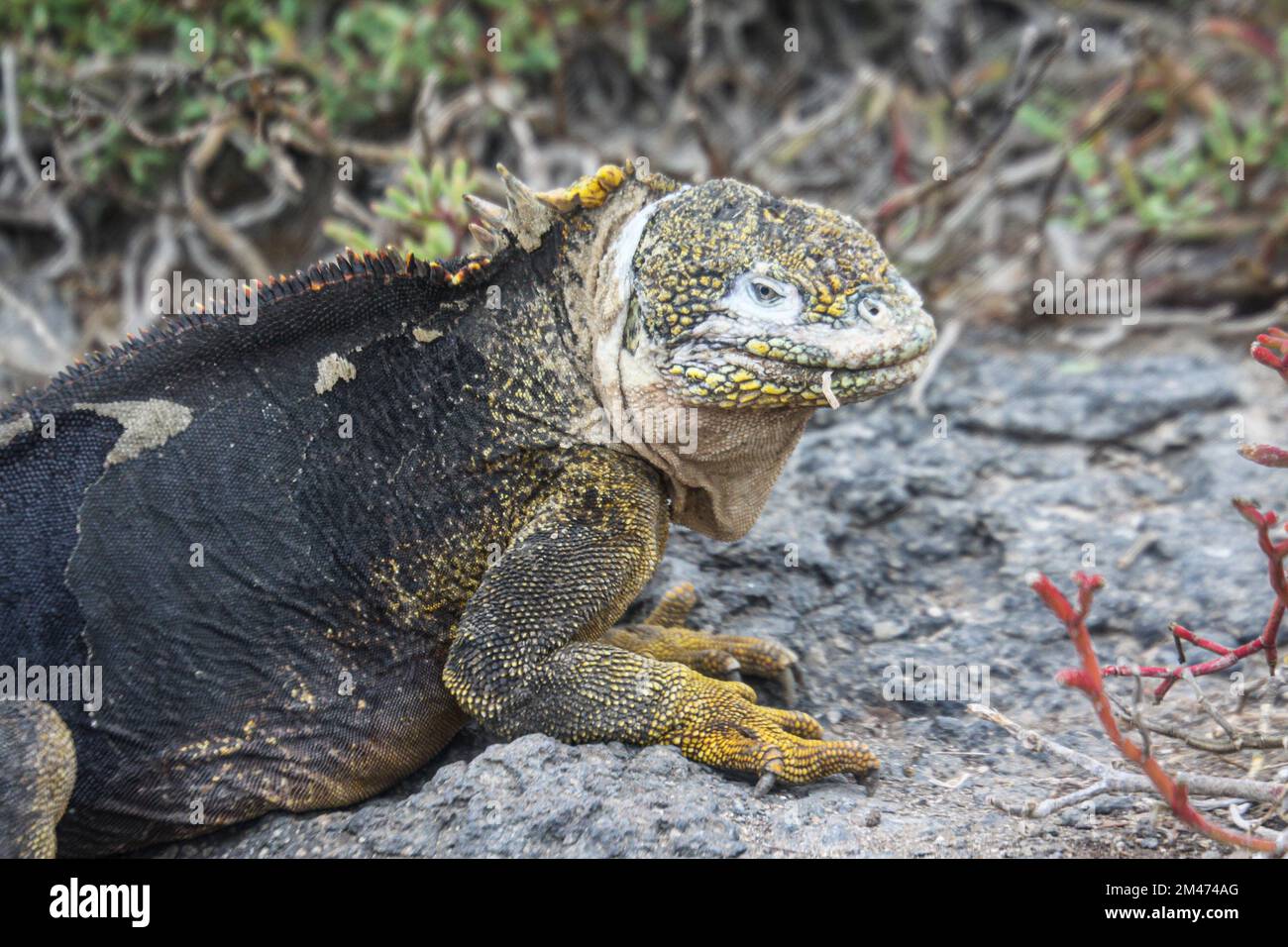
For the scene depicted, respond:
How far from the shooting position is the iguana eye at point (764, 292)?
3.51 metres

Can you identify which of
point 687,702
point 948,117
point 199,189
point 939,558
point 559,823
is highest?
→ point 948,117

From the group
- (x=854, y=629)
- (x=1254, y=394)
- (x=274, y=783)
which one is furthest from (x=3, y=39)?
(x=1254, y=394)

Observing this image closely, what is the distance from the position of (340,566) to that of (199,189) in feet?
13.7

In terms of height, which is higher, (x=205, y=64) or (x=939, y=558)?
(x=205, y=64)

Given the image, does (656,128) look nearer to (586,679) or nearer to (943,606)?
(943,606)

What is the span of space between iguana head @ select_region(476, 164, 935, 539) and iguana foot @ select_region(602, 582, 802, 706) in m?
0.54

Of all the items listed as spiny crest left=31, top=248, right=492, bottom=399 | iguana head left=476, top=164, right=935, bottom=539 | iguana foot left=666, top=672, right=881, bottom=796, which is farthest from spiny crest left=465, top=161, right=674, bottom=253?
iguana foot left=666, top=672, right=881, bottom=796

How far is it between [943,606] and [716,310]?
65.3 inches

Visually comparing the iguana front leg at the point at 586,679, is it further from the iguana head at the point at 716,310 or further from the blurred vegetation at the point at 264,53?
the blurred vegetation at the point at 264,53

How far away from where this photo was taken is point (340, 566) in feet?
12.0

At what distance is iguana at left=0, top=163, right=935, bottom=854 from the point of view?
11.4 ft

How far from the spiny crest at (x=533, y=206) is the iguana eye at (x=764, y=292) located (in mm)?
532

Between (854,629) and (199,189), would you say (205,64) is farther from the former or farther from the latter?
(854,629)

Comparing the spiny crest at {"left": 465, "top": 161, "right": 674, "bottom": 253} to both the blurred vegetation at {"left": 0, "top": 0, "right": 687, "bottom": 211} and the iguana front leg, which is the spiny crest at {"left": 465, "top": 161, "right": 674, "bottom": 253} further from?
the blurred vegetation at {"left": 0, "top": 0, "right": 687, "bottom": 211}
